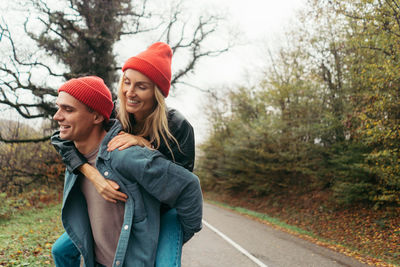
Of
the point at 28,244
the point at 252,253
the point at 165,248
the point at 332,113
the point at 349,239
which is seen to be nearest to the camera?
the point at 165,248

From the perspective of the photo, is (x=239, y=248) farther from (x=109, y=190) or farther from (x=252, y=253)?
(x=109, y=190)

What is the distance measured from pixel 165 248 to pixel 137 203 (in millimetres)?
364

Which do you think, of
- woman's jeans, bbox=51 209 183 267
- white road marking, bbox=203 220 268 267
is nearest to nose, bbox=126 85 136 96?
woman's jeans, bbox=51 209 183 267

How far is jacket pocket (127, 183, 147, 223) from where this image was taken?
5.34 ft

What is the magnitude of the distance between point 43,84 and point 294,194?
1474 centimetres

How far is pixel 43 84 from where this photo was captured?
1230cm

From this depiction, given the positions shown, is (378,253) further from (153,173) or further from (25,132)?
(25,132)

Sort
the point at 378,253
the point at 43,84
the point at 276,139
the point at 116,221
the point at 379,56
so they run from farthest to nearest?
the point at 276,139, the point at 43,84, the point at 379,56, the point at 378,253, the point at 116,221

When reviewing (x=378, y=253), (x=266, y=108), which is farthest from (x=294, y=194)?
(x=378, y=253)

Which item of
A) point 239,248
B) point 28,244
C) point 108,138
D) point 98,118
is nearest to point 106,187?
point 108,138

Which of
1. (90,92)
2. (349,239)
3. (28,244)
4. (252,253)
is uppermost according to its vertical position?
(90,92)

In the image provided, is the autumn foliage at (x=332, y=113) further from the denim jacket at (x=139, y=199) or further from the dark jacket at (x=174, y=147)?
the denim jacket at (x=139, y=199)

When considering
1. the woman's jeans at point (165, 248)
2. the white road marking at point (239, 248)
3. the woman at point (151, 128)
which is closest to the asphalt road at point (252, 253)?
the white road marking at point (239, 248)

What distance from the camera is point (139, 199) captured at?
1640 mm
